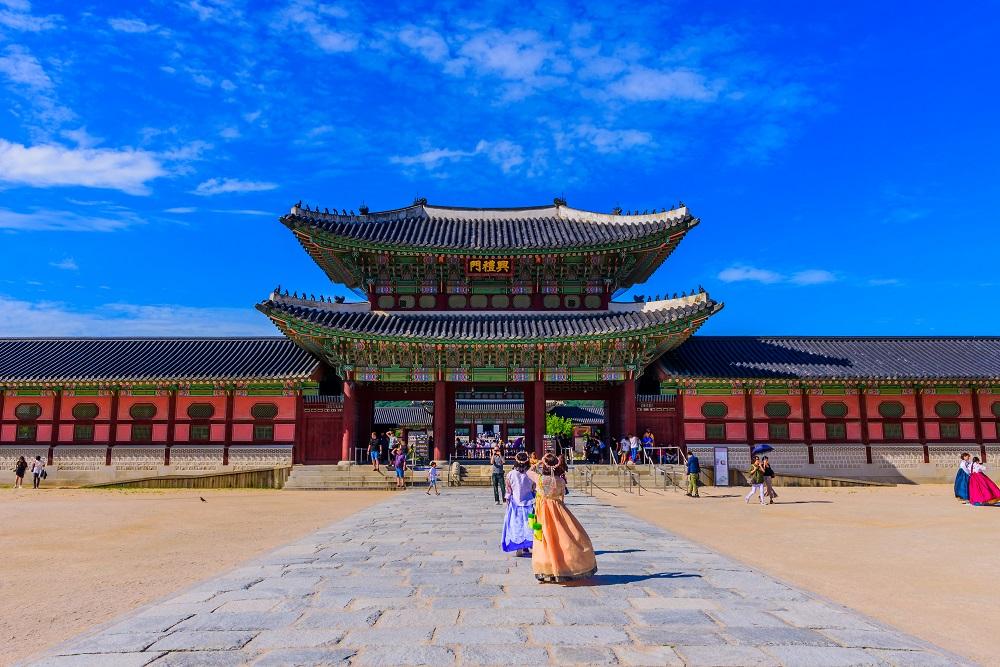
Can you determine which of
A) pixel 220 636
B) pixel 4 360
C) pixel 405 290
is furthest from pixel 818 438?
pixel 4 360

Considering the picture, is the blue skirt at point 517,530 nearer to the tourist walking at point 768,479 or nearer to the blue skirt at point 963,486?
the tourist walking at point 768,479

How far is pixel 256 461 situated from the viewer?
1119 inches

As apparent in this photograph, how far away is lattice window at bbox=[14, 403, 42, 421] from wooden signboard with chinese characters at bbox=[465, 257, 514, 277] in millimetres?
19747

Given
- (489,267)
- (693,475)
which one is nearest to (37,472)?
(489,267)

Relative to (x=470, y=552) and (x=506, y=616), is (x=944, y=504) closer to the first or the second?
(x=470, y=552)

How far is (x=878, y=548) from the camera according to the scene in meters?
12.3

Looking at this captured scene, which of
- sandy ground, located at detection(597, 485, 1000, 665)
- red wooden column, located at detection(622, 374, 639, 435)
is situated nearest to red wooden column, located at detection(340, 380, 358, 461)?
sandy ground, located at detection(597, 485, 1000, 665)

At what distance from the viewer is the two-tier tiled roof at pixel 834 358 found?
28891 millimetres

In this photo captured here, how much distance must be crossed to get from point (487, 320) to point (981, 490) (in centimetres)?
1807

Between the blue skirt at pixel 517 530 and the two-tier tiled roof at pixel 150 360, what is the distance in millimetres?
19352

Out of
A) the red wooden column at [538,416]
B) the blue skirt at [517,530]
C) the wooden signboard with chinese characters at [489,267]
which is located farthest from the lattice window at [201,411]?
the blue skirt at [517,530]

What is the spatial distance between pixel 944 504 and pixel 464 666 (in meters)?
20.2

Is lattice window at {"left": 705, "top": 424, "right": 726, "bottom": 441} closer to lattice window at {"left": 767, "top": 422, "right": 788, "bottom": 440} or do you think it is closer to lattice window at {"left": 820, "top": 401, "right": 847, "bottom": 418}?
lattice window at {"left": 767, "top": 422, "right": 788, "bottom": 440}

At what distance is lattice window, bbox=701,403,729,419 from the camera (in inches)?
1135
